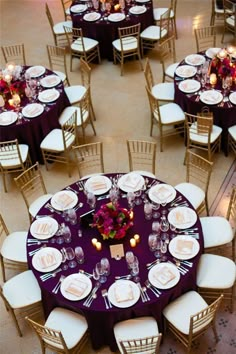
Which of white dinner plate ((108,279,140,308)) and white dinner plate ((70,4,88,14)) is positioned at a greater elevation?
white dinner plate ((70,4,88,14))

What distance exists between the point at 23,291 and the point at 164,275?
5.27 feet

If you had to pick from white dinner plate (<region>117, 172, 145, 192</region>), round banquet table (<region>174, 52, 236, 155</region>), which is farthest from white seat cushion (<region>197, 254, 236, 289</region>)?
round banquet table (<region>174, 52, 236, 155</region>)

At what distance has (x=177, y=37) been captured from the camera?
34.2ft

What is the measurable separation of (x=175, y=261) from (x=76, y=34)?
5973mm

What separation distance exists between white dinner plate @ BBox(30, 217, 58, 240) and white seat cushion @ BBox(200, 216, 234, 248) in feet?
5.75

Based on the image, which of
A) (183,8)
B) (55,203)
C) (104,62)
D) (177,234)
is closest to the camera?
(177,234)

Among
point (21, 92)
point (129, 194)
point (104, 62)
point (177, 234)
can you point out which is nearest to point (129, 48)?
point (104, 62)

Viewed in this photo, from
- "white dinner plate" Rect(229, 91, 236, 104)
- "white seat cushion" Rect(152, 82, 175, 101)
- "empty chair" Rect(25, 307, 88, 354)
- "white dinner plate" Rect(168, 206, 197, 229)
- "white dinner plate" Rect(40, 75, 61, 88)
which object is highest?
"white dinner plate" Rect(40, 75, 61, 88)

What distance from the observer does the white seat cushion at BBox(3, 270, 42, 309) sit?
5.41 metres

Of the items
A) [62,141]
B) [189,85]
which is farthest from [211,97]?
[62,141]

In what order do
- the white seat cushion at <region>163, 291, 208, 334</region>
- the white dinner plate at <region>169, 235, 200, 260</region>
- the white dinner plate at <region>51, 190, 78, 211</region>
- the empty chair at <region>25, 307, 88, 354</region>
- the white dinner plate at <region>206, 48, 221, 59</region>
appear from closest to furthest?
the empty chair at <region>25, 307, 88, 354</region>
the white seat cushion at <region>163, 291, 208, 334</region>
the white dinner plate at <region>169, 235, 200, 260</region>
the white dinner plate at <region>51, 190, 78, 211</region>
the white dinner plate at <region>206, 48, 221, 59</region>

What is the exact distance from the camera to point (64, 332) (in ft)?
16.6

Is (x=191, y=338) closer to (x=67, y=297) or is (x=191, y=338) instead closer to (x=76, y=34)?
(x=67, y=297)

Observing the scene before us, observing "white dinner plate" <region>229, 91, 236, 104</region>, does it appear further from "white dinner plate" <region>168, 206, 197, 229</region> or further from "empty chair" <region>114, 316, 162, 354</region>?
"empty chair" <region>114, 316, 162, 354</region>
